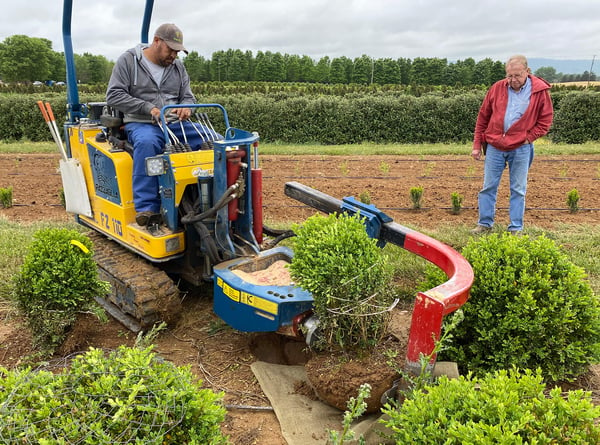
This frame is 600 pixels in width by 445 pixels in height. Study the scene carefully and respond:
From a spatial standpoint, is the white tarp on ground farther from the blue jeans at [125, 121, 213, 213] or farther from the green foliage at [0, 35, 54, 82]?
the green foliage at [0, 35, 54, 82]

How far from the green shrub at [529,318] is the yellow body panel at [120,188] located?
239cm

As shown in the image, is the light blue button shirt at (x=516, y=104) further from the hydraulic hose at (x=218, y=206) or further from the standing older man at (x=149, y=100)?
the hydraulic hose at (x=218, y=206)

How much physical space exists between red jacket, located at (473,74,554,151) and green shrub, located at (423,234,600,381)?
2867 millimetres

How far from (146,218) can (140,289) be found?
617 mm

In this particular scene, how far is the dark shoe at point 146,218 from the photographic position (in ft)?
14.1

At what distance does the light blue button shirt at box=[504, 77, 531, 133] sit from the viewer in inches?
234

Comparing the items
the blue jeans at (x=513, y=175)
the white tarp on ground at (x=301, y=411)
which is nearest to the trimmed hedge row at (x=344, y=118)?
the blue jeans at (x=513, y=175)

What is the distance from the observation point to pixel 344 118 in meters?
17.8

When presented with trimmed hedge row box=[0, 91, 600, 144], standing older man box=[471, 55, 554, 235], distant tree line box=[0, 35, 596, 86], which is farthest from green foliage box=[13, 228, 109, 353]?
distant tree line box=[0, 35, 596, 86]

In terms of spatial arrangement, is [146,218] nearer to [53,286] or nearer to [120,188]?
[120,188]

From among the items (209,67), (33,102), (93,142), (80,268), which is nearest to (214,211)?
(80,268)

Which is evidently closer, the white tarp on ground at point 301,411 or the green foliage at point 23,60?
the white tarp on ground at point 301,411

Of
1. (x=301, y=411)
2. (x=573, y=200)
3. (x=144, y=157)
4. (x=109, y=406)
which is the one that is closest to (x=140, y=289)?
(x=144, y=157)

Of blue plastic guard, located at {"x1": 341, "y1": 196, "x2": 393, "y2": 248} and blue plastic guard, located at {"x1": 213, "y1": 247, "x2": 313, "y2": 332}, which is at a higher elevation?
blue plastic guard, located at {"x1": 341, "y1": 196, "x2": 393, "y2": 248}
